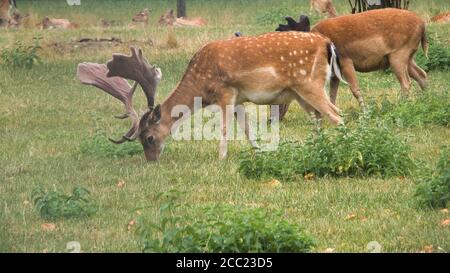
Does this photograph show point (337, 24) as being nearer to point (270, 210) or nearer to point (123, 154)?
point (123, 154)

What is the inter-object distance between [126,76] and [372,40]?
3239 millimetres

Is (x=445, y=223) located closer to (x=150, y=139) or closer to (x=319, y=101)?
(x=319, y=101)

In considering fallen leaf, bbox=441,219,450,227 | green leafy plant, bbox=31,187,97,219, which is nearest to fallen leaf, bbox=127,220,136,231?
green leafy plant, bbox=31,187,97,219

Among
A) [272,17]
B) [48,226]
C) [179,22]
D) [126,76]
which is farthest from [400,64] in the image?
[179,22]

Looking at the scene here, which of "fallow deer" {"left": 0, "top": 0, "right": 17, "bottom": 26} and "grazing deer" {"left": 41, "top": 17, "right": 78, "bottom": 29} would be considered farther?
"fallow deer" {"left": 0, "top": 0, "right": 17, "bottom": 26}

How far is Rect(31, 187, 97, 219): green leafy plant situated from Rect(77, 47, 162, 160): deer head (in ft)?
8.86

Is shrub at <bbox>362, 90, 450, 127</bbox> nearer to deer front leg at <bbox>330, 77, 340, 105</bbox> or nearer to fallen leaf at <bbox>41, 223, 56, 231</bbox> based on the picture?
deer front leg at <bbox>330, 77, 340, 105</bbox>

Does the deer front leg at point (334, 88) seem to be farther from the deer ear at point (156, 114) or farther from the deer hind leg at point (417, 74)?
the deer ear at point (156, 114)

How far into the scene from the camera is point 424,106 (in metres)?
14.0

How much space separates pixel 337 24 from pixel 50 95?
510 centimetres

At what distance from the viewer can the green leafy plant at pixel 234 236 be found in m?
7.72

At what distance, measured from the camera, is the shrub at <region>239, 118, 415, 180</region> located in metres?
11.0

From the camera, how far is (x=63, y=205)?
9.81m

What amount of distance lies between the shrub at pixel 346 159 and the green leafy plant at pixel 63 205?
6.20ft
